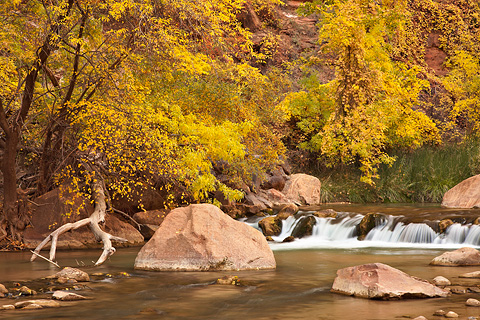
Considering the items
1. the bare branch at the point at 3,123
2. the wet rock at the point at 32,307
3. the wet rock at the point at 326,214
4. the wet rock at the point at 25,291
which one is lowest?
the wet rock at the point at 32,307

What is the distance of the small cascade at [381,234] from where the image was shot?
580 inches

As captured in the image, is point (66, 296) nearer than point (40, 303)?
No

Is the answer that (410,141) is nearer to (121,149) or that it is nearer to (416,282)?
(121,149)

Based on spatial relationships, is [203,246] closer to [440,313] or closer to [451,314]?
[440,313]

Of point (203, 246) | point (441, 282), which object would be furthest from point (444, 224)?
point (203, 246)

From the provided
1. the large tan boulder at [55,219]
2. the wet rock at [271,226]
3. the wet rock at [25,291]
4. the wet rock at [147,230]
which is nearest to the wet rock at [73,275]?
the wet rock at [25,291]

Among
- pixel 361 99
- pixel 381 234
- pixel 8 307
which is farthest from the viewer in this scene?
pixel 361 99

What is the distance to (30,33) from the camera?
13414mm

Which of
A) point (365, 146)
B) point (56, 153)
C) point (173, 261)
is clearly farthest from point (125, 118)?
point (365, 146)

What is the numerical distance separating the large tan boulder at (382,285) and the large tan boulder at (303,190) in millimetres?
14518

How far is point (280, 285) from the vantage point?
9.28 metres

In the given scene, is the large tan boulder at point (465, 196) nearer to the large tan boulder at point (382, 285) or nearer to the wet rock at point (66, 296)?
the large tan boulder at point (382, 285)

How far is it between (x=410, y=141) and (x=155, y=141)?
16171 millimetres

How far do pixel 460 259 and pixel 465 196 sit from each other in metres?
9.90
